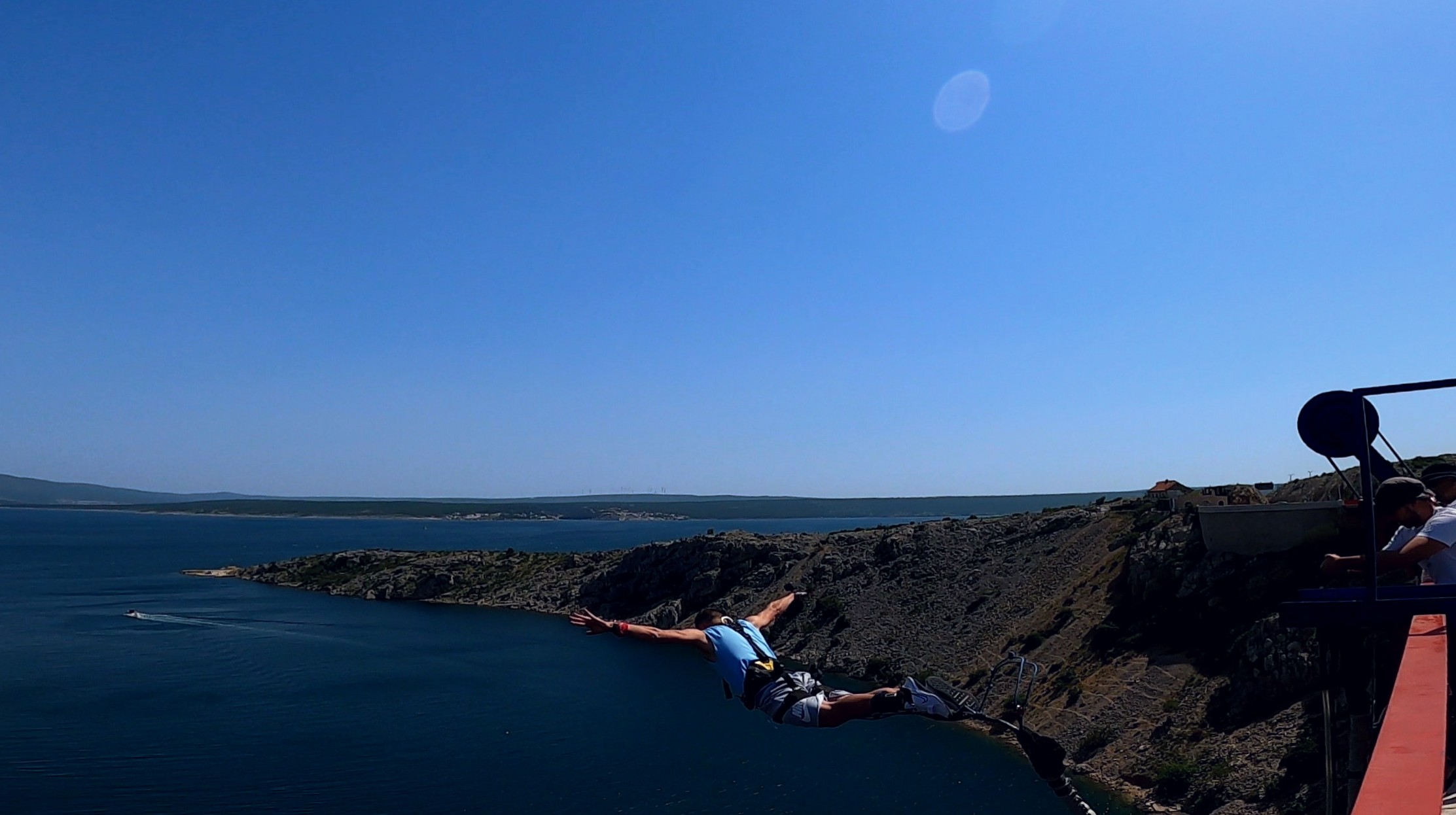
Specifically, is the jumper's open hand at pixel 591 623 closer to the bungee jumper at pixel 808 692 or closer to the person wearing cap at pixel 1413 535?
the bungee jumper at pixel 808 692

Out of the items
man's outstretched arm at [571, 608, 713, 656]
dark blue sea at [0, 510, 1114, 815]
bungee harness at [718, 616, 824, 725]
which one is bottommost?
dark blue sea at [0, 510, 1114, 815]

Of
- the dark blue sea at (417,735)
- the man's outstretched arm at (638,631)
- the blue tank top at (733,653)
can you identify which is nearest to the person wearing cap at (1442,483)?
the blue tank top at (733,653)

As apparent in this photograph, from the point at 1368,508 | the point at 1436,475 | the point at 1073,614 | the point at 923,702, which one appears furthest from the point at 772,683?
the point at 1073,614

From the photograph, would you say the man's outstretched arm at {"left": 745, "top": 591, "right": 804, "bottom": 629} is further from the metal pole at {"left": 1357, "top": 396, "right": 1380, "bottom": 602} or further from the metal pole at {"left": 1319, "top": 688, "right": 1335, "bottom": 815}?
the metal pole at {"left": 1357, "top": 396, "right": 1380, "bottom": 602}

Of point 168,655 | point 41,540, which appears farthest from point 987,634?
point 41,540

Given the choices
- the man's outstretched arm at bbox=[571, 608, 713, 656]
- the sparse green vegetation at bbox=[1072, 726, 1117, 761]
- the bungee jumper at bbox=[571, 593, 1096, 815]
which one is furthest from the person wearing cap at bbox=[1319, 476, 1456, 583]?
the sparse green vegetation at bbox=[1072, 726, 1117, 761]

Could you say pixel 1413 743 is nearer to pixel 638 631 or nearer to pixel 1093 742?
pixel 638 631
